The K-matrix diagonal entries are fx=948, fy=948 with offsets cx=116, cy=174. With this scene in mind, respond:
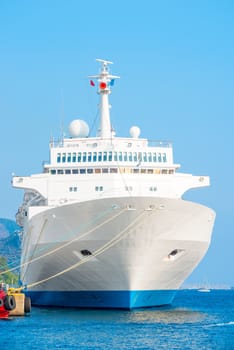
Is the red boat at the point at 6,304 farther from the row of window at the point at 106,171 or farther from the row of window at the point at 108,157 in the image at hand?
the row of window at the point at 108,157

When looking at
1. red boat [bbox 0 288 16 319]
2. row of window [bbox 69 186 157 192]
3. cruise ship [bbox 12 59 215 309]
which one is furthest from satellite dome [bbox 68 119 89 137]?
red boat [bbox 0 288 16 319]

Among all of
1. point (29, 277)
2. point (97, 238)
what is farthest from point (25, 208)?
point (97, 238)

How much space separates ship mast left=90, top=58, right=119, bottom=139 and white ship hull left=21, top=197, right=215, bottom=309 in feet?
31.7

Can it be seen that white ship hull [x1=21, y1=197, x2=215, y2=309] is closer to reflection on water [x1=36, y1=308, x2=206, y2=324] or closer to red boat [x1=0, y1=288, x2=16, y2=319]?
reflection on water [x1=36, y1=308, x2=206, y2=324]

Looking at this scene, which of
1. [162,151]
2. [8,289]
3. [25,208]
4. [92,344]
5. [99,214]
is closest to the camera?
[92,344]

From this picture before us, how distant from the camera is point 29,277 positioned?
2434 inches

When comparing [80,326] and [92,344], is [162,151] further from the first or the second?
[92,344]

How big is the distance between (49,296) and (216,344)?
17566 mm

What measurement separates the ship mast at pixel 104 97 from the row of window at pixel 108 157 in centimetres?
414

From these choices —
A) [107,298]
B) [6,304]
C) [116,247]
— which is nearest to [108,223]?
[116,247]

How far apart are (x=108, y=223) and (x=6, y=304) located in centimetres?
760

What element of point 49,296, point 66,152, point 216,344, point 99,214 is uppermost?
point 66,152

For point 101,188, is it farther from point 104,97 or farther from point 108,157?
point 104,97

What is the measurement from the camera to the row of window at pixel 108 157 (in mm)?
58750
